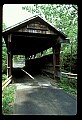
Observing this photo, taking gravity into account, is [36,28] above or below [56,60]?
above

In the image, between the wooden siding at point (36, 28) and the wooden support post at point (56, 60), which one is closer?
the wooden siding at point (36, 28)

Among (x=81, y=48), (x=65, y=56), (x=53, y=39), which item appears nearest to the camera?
(x=81, y=48)

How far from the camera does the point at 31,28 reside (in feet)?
40.4

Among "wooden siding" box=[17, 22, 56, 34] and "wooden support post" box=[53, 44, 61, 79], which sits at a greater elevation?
"wooden siding" box=[17, 22, 56, 34]

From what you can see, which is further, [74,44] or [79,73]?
[74,44]

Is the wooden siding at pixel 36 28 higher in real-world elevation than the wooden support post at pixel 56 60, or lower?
higher

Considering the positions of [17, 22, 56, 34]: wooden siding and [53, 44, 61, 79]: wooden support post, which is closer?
[17, 22, 56, 34]: wooden siding

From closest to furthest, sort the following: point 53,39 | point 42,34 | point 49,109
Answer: point 49,109, point 42,34, point 53,39

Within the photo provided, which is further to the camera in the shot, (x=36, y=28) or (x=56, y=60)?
(x=56, y=60)

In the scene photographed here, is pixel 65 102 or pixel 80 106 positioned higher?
pixel 80 106

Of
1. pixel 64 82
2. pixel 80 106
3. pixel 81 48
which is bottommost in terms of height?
pixel 64 82

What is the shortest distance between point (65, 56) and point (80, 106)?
52.4ft

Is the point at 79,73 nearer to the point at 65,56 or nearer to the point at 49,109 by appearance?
the point at 49,109
